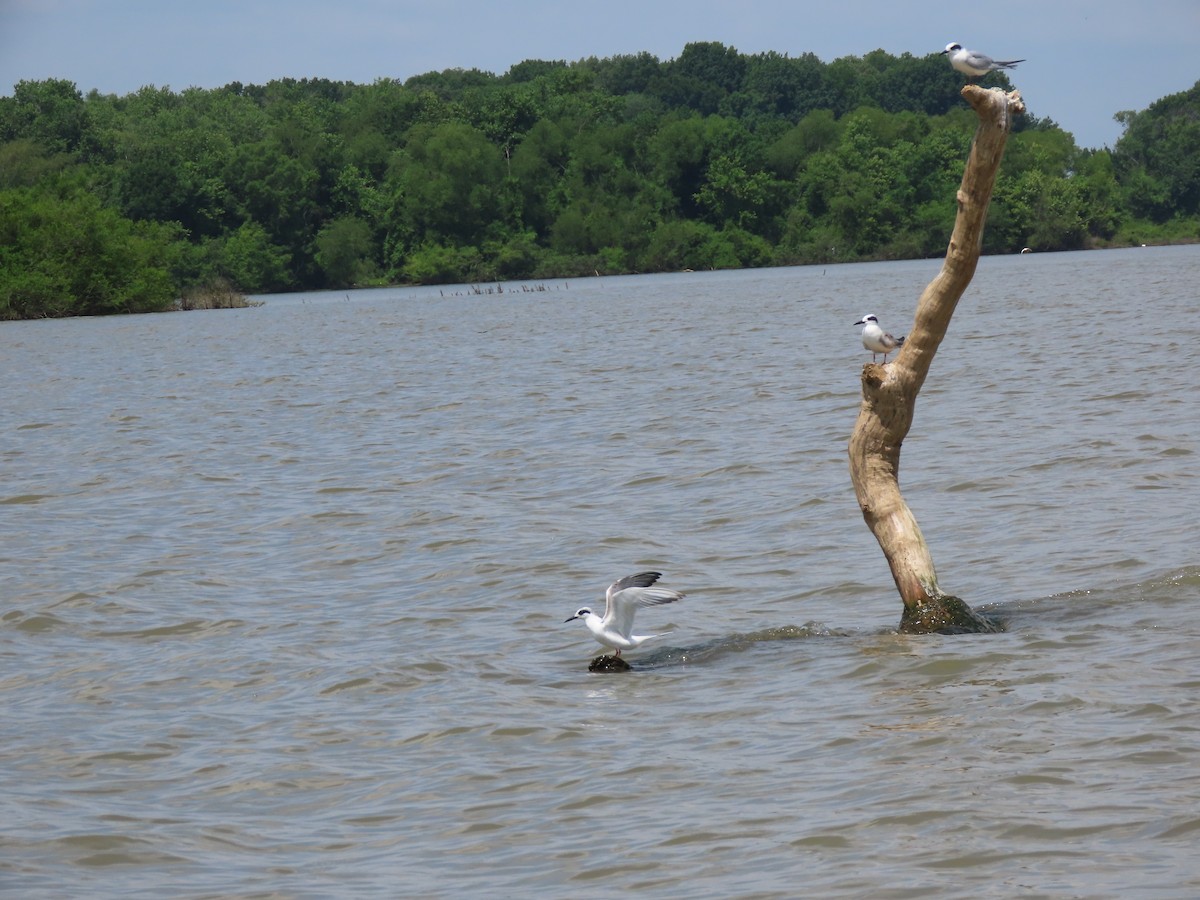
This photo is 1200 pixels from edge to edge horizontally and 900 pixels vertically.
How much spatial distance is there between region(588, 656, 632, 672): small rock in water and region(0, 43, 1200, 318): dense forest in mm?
84420

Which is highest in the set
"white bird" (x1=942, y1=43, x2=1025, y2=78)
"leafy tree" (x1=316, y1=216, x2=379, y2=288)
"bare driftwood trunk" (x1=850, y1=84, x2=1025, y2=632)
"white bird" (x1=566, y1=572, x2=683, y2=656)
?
"leafy tree" (x1=316, y1=216, x2=379, y2=288)

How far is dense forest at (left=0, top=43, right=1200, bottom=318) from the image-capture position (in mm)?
98812

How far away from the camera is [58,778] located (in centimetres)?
761

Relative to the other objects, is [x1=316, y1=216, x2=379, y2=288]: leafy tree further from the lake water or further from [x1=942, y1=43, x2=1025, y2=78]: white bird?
[x1=942, y1=43, x2=1025, y2=78]: white bird

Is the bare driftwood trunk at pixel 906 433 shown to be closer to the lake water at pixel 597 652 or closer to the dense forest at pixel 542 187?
the lake water at pixel 597 652

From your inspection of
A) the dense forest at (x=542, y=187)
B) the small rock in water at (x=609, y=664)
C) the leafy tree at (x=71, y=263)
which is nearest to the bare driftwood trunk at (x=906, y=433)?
the small rock in water at (x=609, y=664)

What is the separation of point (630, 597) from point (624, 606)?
11cm

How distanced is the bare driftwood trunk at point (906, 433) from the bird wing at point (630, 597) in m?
1.35

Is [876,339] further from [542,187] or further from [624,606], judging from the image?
[542,187]

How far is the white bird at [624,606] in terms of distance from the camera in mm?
8797

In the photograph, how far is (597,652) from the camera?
9820 millimetres

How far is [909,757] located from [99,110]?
130m

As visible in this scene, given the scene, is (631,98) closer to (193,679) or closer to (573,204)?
(573,204)

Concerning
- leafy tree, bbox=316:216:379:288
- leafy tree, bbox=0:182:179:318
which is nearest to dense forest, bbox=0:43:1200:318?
leafy tree, bbox=316:216:379:288
